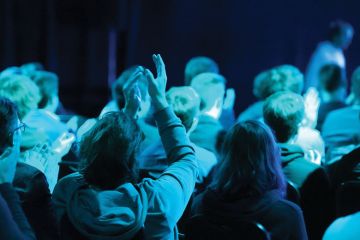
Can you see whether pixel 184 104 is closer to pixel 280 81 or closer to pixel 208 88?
Result: pixel 208 88

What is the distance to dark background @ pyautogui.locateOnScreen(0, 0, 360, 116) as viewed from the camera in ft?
32.0

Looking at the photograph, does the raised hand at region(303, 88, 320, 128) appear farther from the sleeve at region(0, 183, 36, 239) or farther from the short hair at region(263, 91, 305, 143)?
the sleeve at region(0, 183, 36, 239)

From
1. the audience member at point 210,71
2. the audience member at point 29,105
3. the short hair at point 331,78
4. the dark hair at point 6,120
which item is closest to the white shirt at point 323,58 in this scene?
the short hair at point 331,78

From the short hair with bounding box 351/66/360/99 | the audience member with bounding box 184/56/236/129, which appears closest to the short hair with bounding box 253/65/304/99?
the short hair with bounding box 351/66/360/99

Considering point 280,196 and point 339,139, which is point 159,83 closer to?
point 280,196

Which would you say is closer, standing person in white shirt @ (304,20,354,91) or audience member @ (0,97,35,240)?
audience member @ (0,97,35,240)

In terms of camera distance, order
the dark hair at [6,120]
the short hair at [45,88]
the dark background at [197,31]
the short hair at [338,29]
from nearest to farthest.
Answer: the dark hair at [6,120] → the short hair at [45,88] → the short hair at [338,29] → the dark background at [197,31]

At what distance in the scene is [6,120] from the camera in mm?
2572

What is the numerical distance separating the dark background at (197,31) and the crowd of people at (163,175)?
522 centimetres

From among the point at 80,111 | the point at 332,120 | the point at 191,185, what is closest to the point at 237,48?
the point at 80,111

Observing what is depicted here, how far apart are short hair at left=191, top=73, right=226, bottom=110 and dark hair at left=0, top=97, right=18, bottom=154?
2639 millimetres

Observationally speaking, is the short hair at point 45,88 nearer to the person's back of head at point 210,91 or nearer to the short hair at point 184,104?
the person's back of head at point 210,91

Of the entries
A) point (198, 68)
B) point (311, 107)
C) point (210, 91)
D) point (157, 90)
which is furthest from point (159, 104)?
point (198, 68)

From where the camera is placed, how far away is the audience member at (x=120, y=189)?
2365 mm
